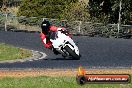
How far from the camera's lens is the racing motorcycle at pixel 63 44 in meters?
22.0

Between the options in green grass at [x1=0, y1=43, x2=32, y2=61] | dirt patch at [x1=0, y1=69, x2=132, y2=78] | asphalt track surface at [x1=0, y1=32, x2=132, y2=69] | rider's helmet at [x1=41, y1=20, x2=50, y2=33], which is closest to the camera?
dirt patch at [x1=0, y1=69, x2=132, y2=78]

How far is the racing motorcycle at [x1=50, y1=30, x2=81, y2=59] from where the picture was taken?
22.0m

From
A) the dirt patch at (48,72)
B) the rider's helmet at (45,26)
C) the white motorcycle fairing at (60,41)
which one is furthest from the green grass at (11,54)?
the dirt patch at (48,72)

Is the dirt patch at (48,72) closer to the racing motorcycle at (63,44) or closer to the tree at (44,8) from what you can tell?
the racing motorcycle at (63,44)

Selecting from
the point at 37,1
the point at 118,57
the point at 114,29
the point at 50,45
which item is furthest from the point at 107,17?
the point at 50,45

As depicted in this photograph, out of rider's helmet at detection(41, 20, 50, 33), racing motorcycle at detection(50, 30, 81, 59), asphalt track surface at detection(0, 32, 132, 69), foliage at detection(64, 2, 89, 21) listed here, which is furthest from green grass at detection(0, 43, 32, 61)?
foliage at detection(64, 2, 89, 21)

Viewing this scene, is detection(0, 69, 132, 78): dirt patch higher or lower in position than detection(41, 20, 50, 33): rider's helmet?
lower

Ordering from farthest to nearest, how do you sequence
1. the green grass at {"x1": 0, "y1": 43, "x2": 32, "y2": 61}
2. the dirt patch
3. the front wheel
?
the green grass at {"x1": 0, "y1": 43, "x2": 32, "y2": 61} < the front wheel < the dirt patch

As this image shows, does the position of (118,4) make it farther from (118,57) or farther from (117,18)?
(118,57)

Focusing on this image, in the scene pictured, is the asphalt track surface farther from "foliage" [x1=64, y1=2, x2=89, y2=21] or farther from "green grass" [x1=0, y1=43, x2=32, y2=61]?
"foliage" [x1=64, y1=2, x2=89, y2=21]

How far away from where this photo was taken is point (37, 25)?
48.8 metres

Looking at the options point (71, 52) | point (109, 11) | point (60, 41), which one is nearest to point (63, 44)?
point (60, 41)

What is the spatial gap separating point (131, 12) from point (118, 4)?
1707mm

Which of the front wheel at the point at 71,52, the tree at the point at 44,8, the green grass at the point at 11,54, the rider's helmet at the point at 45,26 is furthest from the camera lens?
the tree at the point at 44,8
